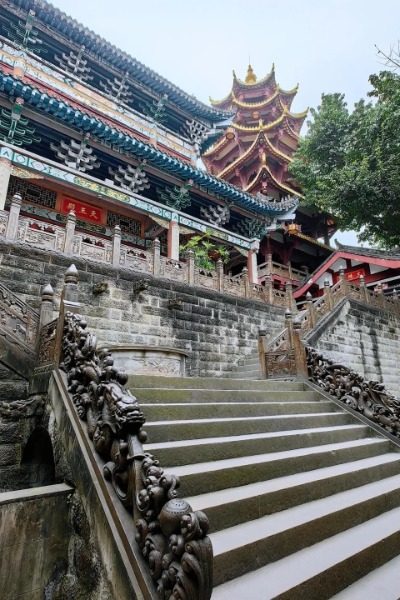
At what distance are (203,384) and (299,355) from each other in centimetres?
236

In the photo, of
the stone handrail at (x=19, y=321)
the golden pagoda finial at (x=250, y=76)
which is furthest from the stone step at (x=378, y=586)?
the golden pagoda finial at (x=250, y=76)

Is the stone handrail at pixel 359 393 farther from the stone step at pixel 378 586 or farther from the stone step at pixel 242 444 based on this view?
the stone step at pixel 378 586

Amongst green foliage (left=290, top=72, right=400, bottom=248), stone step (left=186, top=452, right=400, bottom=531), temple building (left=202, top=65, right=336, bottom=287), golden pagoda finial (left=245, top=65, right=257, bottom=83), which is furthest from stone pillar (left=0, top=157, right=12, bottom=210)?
golden pagoda finial (left=245, top=65, right=257, bottom=83)

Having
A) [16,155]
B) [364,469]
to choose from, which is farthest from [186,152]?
[364,469]

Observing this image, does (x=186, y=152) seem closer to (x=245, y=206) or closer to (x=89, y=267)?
(x=245, y=206)

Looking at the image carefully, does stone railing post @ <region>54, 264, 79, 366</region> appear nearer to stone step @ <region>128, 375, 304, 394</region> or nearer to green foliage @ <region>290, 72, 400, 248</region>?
stone step @ <region>128, 375, 304, 394</region>

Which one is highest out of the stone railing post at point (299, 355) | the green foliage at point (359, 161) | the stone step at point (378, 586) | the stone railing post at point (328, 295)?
the green foliage at point (359, 161)

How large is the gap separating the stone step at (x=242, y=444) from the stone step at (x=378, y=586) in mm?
1341

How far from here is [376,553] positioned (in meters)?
Answer: 2.59

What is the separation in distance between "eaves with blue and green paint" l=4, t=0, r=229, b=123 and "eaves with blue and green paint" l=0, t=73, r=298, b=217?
15.9ft

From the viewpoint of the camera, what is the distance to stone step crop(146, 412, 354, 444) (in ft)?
10.5

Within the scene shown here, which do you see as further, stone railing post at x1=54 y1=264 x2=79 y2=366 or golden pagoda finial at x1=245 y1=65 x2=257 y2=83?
golden pagoda finial at x1=245 y1=65 x2=257 y2=83

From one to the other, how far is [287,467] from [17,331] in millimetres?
4228

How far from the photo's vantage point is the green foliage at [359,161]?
14.9 m
